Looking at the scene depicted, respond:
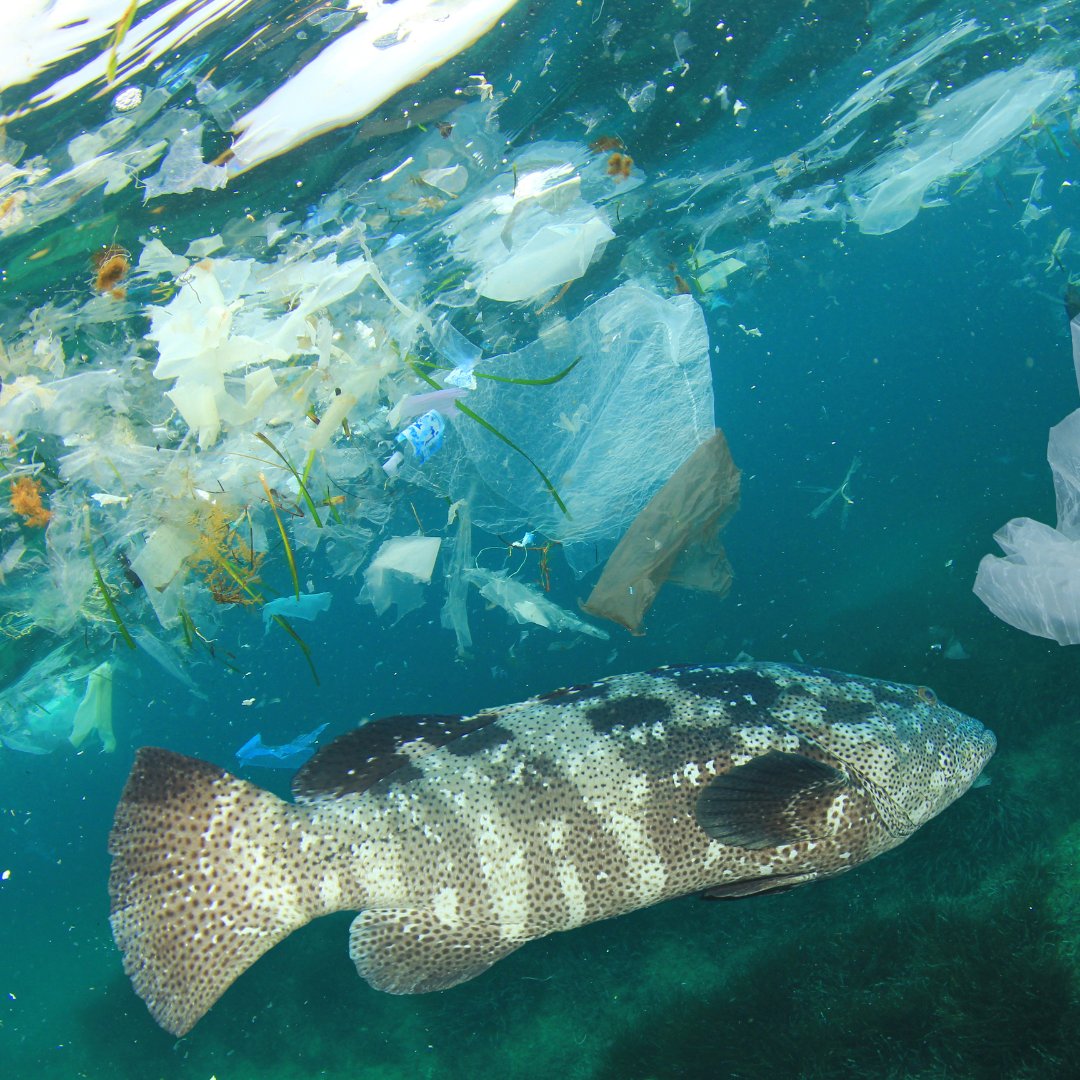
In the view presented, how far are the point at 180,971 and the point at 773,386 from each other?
84391 mm

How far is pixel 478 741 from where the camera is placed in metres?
4.46

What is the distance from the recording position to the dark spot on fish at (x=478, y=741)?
4.41m

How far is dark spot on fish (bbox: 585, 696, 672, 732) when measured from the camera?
4.53 meters

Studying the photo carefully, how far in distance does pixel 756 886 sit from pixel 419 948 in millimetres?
2154

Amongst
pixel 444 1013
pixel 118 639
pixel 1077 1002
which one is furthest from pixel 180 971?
pixel 118 639

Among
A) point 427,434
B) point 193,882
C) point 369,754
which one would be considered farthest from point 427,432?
point 193,882

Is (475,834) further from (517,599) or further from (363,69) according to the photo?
(363,69)

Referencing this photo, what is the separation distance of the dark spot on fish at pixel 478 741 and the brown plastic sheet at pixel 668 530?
7.09 ft

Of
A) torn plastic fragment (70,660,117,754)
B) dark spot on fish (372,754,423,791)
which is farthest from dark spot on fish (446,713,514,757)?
torn plastic fragment (70,660,117,754)

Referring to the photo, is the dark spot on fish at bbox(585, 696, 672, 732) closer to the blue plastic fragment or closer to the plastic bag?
the plastic bag

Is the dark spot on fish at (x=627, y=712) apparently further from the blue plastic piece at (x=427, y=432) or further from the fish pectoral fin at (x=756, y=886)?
the blue plastic piece at (x=427, y=432)

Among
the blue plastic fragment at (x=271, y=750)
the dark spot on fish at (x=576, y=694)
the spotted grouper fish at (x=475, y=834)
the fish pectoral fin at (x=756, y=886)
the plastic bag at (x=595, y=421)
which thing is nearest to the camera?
the spotted grouper fish at (x=475, y=834)

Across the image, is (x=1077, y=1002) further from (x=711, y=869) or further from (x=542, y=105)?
(x=542, y=105)

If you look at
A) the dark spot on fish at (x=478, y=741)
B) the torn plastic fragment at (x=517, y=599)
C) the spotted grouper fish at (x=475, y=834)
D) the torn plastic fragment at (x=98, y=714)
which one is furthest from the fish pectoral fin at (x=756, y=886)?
the torn plastic fragment at (x=98, y=714)
